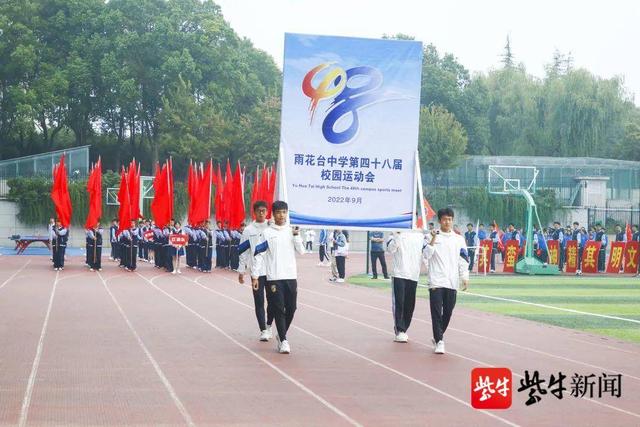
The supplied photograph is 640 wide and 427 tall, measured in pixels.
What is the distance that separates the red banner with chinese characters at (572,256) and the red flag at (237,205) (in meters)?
11.9

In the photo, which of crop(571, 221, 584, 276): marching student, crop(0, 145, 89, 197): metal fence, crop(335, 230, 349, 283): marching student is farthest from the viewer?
crop(0, 145, 89, 197): metal fence

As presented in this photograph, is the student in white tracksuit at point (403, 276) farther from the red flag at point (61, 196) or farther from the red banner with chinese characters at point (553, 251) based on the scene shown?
the red banner with chinese characters at point (553, 251)

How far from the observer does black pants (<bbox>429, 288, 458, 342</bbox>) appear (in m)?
13.6

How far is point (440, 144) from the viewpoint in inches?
2511

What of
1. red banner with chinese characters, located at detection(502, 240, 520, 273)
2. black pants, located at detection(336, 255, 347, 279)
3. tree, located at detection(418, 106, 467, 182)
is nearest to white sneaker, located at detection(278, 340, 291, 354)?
black pants, located at detection(336, 255, 347, 279)

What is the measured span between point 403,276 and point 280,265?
210 centimetres

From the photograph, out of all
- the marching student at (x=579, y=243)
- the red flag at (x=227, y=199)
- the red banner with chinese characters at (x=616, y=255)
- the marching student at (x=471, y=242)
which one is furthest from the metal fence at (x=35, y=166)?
the red banner with chinese characters at (x=616, y=255)

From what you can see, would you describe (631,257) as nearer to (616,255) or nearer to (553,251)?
(616,255)

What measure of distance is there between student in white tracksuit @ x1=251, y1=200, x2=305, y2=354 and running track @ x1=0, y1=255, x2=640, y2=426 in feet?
1.82

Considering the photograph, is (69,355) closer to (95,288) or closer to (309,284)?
(95,288)

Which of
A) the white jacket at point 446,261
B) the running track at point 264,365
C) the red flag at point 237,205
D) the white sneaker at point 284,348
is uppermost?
the red flag at point 237,205

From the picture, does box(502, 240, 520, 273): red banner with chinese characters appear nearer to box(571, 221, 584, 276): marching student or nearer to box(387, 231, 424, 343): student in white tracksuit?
box(571, 221, 584, 276): marching student

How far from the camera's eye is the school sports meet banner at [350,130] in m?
13.2

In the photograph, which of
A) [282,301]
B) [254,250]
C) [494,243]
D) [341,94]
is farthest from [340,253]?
[341,94]
